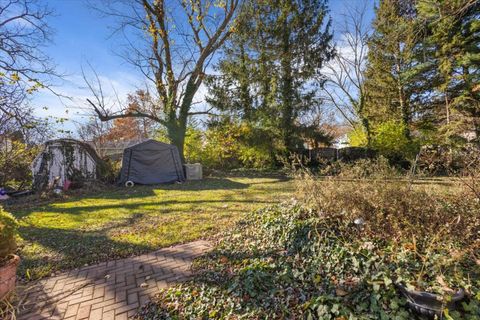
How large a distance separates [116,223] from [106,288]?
2.42 metres

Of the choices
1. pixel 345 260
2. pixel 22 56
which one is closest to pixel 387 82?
pixel 345 260

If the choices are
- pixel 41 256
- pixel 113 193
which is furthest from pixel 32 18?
pixel 41 256

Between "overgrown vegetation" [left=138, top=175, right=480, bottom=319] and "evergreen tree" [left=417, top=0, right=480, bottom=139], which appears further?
"evergreen tree" [left=417, top=0, right=480, bottom=139]

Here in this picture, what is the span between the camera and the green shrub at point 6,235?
213cm

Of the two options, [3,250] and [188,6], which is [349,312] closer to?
[3,250]

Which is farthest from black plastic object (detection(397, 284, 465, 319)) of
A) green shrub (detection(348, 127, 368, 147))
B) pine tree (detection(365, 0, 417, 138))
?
green shrub (detection(348, 127, 368, 147))

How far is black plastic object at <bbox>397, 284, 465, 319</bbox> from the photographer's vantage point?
1577 mm

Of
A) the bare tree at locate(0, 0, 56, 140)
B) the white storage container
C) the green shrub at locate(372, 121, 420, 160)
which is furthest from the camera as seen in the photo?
the green shrub at locate(372, 121, 420, 160)

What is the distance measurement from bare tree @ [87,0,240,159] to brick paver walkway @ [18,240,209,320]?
30.4 feet

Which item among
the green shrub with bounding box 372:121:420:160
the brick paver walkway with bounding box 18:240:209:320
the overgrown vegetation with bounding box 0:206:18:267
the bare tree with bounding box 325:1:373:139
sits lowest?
the brick paver walkway with bounding box 18:240:209:320

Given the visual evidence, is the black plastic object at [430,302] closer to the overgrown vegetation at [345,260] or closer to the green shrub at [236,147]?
the overgrown vegetation at [345,260]

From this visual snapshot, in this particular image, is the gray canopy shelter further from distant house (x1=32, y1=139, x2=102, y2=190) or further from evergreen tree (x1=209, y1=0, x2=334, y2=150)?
evergreen tree (x1=209, y1=0, x2=334, y2=150)

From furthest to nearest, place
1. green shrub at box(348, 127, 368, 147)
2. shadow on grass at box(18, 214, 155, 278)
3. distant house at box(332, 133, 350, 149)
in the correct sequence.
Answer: distant house at box(332, 133, 350, 149), green shrub at box(348, 127, 368, 147), shadow on grass at box(18, 214, 155, 278)

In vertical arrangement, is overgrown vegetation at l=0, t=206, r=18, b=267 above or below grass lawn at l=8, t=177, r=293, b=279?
above
